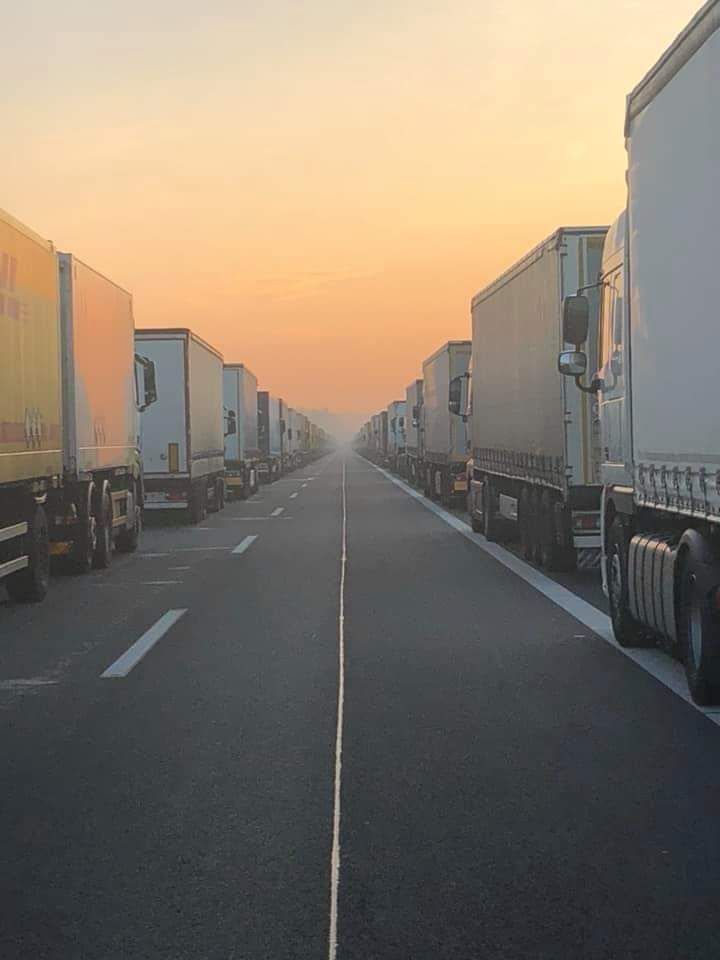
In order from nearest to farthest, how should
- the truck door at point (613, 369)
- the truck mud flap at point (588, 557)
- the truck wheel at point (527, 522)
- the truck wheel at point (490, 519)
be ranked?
the truck door at point (613, 369) → the truck mud flap at point (588, 557) → the truck wheel at point (527, 522) → the truck wheel at point (490, 519)

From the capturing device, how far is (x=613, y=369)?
11266 millimetres

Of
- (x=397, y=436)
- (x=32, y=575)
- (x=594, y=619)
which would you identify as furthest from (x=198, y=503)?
(x=397, y=436)

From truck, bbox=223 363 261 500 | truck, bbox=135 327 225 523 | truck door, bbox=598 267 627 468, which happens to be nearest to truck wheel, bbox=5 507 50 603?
truck door, bbox=598 267 627 468

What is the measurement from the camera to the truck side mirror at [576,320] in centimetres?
1161

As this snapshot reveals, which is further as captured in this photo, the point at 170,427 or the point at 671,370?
the point at 170,427

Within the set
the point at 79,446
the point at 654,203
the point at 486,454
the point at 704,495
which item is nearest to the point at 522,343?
the point at 486,454

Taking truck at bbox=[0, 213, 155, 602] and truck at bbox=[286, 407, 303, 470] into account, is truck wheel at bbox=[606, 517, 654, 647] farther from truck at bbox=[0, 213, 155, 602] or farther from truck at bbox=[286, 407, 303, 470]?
truck at bbox=[286, 407, 303, 470]

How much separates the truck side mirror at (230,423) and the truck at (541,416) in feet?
59.4

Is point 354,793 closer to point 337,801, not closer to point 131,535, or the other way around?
point 337,801

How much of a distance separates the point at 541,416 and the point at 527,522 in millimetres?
1825

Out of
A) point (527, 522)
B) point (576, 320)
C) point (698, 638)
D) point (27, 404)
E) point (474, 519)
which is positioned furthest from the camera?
point (474, 519)

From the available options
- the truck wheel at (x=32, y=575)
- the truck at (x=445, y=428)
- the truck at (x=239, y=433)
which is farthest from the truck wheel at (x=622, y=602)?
the truck at (x=239, y=433)

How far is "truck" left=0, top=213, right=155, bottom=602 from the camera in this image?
13.6 metres

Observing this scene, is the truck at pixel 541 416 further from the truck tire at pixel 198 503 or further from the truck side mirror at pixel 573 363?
the truck tire at pixel 198 503
